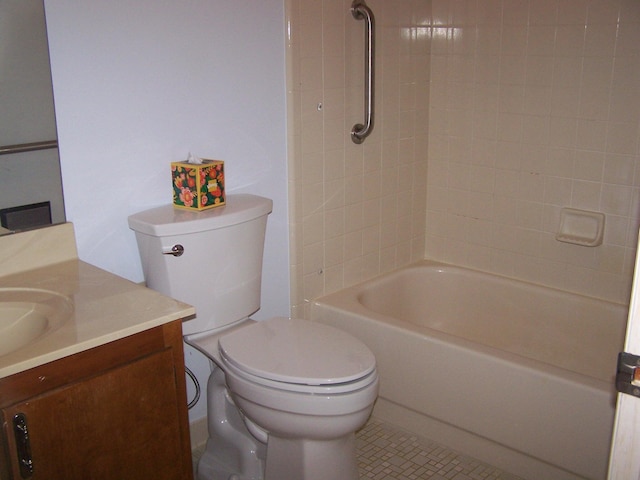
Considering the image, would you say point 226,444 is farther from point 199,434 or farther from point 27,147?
point 27,147

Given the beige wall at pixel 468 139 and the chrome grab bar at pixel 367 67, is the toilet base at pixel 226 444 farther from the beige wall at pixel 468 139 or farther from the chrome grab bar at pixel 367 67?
the chrome grab bar at pixel 367 67

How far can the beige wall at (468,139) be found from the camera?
2.34 meters

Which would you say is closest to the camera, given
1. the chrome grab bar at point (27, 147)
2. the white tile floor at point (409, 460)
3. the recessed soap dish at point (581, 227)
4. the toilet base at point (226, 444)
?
the chrome grab bar at point (27, 147)

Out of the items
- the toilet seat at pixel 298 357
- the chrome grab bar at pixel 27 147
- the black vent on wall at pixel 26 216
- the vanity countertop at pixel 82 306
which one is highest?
the chrome grab bar at pixel 27 147

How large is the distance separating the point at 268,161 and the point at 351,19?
56cm

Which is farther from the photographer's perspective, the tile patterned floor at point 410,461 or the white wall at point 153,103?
the tile patterned floor at point 410,461

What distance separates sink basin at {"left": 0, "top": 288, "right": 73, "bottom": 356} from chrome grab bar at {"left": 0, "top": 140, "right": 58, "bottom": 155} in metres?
0.36

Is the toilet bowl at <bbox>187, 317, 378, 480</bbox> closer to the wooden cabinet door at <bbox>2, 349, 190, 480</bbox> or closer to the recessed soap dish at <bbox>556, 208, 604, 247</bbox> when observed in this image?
the wooden cabinet door at <bbox>2, 349, 190, 480</bbox>

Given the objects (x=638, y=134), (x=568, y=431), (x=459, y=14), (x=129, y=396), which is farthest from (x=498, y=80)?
(x=129, y=396)

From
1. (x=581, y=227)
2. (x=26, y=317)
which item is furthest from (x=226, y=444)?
(x=581, y=227)

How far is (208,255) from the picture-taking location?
1961 millimetres

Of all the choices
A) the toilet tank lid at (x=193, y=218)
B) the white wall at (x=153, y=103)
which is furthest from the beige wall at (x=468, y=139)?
the toilet tank lid at (x=193, y=218)

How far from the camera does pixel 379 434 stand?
2.44m

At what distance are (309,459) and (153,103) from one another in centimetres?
106
